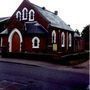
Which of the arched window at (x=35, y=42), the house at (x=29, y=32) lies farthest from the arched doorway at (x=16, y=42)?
the arched window at (x=35, y=42)

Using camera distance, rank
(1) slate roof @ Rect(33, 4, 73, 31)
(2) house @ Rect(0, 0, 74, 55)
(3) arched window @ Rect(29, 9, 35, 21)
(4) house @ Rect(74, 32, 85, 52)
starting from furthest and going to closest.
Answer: (4) house @ Rect(74, 32, 85, 52)
(1) slate roof @ Rect(33, 4, 73, 31)
(3) arched window @ Rect(29, 9, 35, 21)
(2) house @ Rect(0, 0, 74, 55)

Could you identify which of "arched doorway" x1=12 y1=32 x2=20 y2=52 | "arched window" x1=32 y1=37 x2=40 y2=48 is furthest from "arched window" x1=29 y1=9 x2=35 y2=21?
"arched window" x1=32 y1=37 x2=40 y2=48

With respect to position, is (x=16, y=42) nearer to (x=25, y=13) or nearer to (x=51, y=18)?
(x=25, y=13)

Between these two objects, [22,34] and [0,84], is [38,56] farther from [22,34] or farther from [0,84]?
[0,84]

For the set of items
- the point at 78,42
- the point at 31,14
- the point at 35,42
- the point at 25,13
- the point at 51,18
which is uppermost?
the point at 25,13

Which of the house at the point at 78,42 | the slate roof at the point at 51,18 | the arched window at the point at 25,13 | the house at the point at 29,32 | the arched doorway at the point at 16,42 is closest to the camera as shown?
the house at the point at 29,32

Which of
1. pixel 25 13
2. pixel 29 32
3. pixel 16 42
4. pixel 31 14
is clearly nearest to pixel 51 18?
pixel 31 14

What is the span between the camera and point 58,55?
2445 cm

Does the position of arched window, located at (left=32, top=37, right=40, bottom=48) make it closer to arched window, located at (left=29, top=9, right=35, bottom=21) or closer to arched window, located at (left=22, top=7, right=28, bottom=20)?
arched window, located at (left=29, top=9, right=35, bottom=21)

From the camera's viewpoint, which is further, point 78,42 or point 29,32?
point 78,42

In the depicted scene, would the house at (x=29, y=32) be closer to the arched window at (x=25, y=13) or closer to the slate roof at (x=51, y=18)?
the arched window at (x=25, y=13)

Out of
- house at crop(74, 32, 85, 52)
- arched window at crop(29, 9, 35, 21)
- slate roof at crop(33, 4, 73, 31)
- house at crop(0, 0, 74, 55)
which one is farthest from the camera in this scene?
house at crop(74, 32, 85, 52)

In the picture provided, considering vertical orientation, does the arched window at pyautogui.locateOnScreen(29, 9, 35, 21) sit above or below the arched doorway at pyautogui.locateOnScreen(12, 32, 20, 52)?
above

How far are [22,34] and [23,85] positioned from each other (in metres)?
23.5
